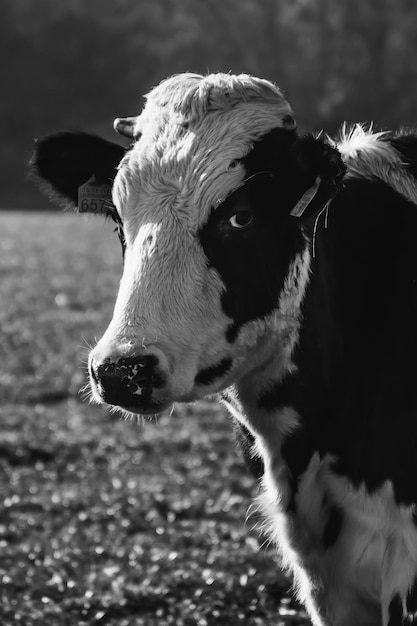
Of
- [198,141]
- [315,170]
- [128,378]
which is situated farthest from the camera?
[198,141]

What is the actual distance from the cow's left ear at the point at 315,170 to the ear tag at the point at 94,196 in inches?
36.9

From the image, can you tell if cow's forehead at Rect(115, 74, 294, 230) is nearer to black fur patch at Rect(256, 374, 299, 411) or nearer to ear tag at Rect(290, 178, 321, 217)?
ear tag at Rect(290, 178, 321, 217)

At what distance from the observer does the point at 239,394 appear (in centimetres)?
422

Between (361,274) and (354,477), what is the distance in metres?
0.76

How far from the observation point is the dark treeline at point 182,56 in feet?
132

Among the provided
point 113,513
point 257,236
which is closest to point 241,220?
point 257,236

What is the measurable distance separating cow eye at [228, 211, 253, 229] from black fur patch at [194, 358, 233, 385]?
1.58 ft

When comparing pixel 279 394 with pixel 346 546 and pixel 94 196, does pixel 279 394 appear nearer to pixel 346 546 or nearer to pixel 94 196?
pixel 346 546

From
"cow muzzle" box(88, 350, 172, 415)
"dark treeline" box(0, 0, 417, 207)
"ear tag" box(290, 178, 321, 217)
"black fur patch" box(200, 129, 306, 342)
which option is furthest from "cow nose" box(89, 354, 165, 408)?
"dark treeline" box(0, 0, 417, 207)

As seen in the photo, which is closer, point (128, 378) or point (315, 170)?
point (128, 378)

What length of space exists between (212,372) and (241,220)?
21.7 inches

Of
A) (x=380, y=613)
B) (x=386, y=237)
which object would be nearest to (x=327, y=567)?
(x=380, y=613)

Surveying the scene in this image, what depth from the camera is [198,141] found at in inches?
156

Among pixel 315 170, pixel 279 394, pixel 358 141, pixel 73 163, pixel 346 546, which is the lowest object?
pixel 346 546
